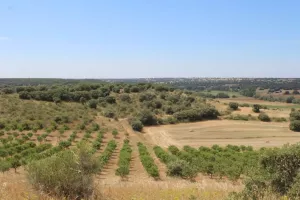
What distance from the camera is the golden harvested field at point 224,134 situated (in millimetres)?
48162

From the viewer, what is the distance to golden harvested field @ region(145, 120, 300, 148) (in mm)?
48162

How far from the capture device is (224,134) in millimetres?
53469

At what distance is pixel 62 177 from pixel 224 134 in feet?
152

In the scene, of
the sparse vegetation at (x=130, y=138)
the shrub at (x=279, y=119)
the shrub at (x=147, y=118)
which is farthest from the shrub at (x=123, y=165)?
the shrub at (x=279, y=119)

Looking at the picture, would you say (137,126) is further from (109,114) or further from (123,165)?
(123,165)

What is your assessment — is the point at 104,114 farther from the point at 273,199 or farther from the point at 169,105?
the point at 273,199

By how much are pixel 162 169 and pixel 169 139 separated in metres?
22.4

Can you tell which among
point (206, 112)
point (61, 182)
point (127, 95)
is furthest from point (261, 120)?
point (61, 182)

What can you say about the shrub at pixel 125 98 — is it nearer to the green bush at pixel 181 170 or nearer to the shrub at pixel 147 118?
the shrub at pixel 147 118

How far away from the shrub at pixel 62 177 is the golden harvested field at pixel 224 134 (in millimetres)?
36061

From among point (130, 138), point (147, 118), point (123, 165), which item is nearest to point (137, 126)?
point (147, 118)

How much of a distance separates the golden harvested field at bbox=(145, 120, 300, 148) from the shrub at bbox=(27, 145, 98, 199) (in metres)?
36.1

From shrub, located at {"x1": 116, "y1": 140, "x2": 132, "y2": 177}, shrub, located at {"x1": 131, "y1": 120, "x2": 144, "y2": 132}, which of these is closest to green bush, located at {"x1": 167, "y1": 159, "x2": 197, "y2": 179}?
shrub, located at {"x1": 116, "y1": 140, "x2": 132, "y2": 177}

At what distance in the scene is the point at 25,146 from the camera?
3459 centimetres
